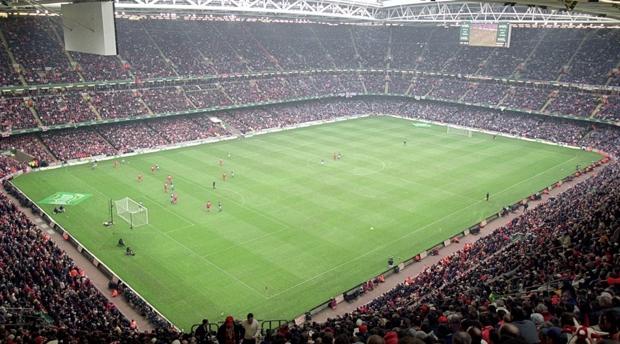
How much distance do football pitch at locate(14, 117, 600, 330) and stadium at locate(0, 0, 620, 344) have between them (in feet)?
0.74

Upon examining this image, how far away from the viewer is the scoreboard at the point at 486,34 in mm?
70188

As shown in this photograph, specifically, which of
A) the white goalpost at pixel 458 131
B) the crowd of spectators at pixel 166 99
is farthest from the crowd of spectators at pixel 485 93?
the crowd of spectators at pixel 166 99

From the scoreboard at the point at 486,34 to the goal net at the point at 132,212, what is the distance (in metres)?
52.9

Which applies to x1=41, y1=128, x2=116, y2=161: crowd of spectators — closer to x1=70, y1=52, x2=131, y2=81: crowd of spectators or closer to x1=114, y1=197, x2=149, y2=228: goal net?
x1=70, y1=52, x2=131, y2=81: crowd of spectators

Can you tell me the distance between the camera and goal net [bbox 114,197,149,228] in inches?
1480

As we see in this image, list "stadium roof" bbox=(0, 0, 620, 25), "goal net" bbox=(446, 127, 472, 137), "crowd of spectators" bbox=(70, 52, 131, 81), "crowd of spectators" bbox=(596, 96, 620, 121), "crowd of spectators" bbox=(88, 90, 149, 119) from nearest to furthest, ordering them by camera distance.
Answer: "stadium roof" bbox=(0, 0, 620, 25)
"crowd of spectators" bbox=(88, 90, 149, 119)
"crowd of spectators" bbox=(596, 96, 620, 121)
"crowd of spectators" bbox=(70, 52, 131, 81)
"goal net" bbox=(446, 127, 472, 137)

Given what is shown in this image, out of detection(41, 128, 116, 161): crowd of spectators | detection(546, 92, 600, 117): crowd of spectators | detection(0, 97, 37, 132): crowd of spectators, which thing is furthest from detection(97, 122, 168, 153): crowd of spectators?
detection(546, 92, 600, 117): crowd of spectators

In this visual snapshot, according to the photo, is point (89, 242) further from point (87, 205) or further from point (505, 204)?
point (505, 204)

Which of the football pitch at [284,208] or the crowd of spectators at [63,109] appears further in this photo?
the crowd of spectators at [63,109]

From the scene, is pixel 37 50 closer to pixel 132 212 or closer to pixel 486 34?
pixel 132 212

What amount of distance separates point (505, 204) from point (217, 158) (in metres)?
29.3

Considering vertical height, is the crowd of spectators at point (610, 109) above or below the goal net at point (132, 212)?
above

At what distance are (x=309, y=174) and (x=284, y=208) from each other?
990cm

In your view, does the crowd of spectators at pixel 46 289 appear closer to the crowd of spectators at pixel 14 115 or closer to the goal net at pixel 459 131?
the crowd of spectators at pixel 14 115
